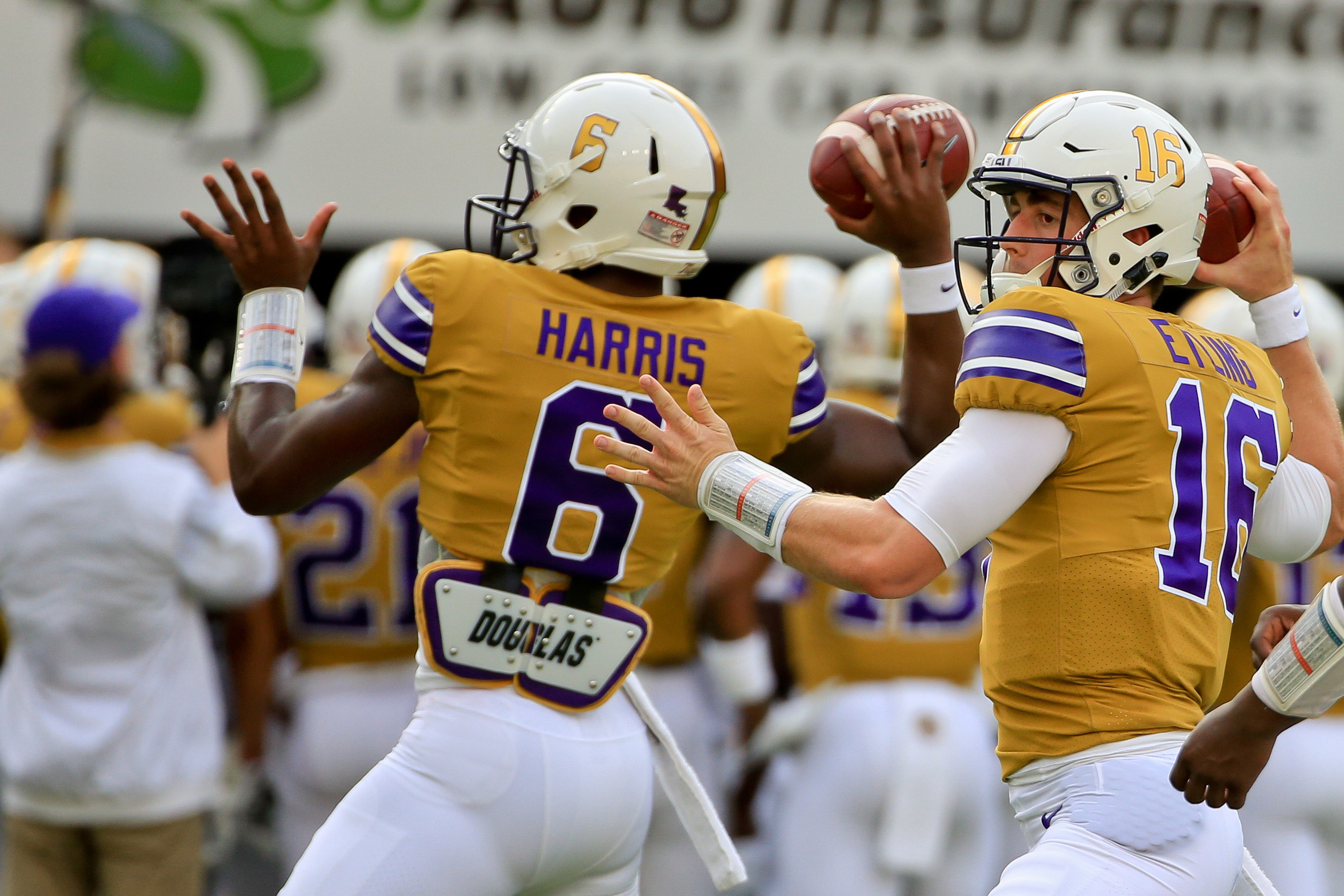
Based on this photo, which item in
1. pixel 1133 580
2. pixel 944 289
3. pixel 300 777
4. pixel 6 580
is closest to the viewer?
pixel 1133 580

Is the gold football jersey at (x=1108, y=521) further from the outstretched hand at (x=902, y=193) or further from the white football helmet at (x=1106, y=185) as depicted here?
the outstretched hand at (x=902, y=193)

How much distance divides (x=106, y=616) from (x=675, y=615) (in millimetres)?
1789

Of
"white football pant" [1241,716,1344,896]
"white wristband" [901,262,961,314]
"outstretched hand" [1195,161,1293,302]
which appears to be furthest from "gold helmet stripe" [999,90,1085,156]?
"white football pant" [1241,716,1344,896]

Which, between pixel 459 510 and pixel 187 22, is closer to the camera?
pixel 459 510

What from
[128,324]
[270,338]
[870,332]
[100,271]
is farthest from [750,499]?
[100,271]

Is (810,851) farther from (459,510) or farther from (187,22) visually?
(187,22)

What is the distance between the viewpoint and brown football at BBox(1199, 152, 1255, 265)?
297 centimetres

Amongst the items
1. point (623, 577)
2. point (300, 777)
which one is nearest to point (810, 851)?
point (300, 777)

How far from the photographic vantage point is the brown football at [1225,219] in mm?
2971

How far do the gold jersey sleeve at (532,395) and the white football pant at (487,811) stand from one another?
0.29 meters

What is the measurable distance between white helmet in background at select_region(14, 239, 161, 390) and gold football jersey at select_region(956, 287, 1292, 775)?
134 inches

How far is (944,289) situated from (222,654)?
3452mm

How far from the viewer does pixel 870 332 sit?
546cm

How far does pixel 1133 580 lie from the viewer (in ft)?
7.97
